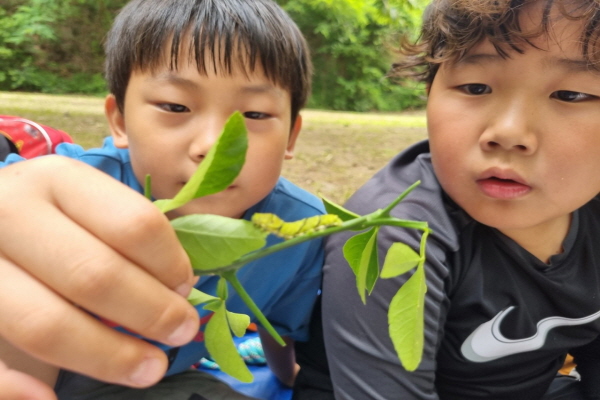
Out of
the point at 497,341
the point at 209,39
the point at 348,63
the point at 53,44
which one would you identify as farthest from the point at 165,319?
the point at 348,63

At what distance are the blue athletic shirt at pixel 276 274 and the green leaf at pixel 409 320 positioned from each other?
0.42 meters

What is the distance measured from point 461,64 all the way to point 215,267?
44 centimetres

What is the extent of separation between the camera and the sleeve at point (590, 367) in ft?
2.60

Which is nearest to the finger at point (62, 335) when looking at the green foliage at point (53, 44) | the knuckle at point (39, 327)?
the knuckle at point (39, 327)

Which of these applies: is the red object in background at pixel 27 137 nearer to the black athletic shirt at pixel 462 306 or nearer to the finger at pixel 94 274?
the black athletic shirt at pixel 462 306

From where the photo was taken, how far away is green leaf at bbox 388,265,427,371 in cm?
25

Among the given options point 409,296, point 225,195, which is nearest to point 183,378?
point 225,195

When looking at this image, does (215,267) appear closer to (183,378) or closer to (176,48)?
(176,48)

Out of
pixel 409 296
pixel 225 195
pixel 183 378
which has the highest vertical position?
pixel 409 296

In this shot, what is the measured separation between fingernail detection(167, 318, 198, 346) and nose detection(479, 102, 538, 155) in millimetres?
382

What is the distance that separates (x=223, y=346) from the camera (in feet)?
0.87

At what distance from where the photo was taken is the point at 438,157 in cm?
58

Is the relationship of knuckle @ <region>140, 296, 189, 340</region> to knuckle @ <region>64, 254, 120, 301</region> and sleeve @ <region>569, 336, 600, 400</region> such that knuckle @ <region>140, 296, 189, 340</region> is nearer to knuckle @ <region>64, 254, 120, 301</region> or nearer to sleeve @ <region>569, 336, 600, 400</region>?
knuckle @ <region>64, 254, 120, 301</region>

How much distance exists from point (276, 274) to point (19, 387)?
0.45 m
